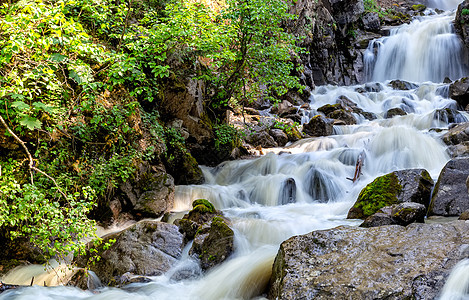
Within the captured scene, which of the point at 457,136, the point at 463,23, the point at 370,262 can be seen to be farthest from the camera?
the point at 463,23

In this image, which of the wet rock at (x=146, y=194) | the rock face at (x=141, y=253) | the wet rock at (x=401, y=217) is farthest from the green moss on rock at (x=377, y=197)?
the wet rock at (x=146, y=194)

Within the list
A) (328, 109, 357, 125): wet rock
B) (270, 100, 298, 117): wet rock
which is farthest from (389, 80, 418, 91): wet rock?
(270, 100, 298, 117): wet rock

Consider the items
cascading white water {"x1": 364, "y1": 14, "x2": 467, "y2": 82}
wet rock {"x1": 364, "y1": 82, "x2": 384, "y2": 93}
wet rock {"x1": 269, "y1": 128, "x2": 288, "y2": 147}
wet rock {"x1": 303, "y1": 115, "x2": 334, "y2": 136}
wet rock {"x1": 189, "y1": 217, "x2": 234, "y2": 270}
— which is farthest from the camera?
cascading white water {"x1": 364, "y1": 14, "x2": 467, "y2": 82}

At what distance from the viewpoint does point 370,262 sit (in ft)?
10.1

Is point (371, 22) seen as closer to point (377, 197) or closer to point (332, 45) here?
point (332, 45)

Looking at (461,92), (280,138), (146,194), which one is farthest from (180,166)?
(461,92)

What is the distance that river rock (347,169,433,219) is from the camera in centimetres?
565

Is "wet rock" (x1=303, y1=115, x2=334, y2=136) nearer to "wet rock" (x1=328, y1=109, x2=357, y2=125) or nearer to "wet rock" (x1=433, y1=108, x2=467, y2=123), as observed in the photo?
"wet rock" (x1=328, y1=109, x2=357, y2=125)

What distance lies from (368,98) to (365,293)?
16993mm

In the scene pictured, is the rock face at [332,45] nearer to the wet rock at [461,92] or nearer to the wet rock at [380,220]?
the wet rock at [461,92]

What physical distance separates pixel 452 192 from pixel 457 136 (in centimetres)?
521

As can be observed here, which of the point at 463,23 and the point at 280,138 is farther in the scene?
the point at 463,23

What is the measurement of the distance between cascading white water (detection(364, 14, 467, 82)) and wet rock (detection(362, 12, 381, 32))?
5.06 ft

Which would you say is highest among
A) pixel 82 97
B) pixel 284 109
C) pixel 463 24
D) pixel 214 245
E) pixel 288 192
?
pixel 463 24
